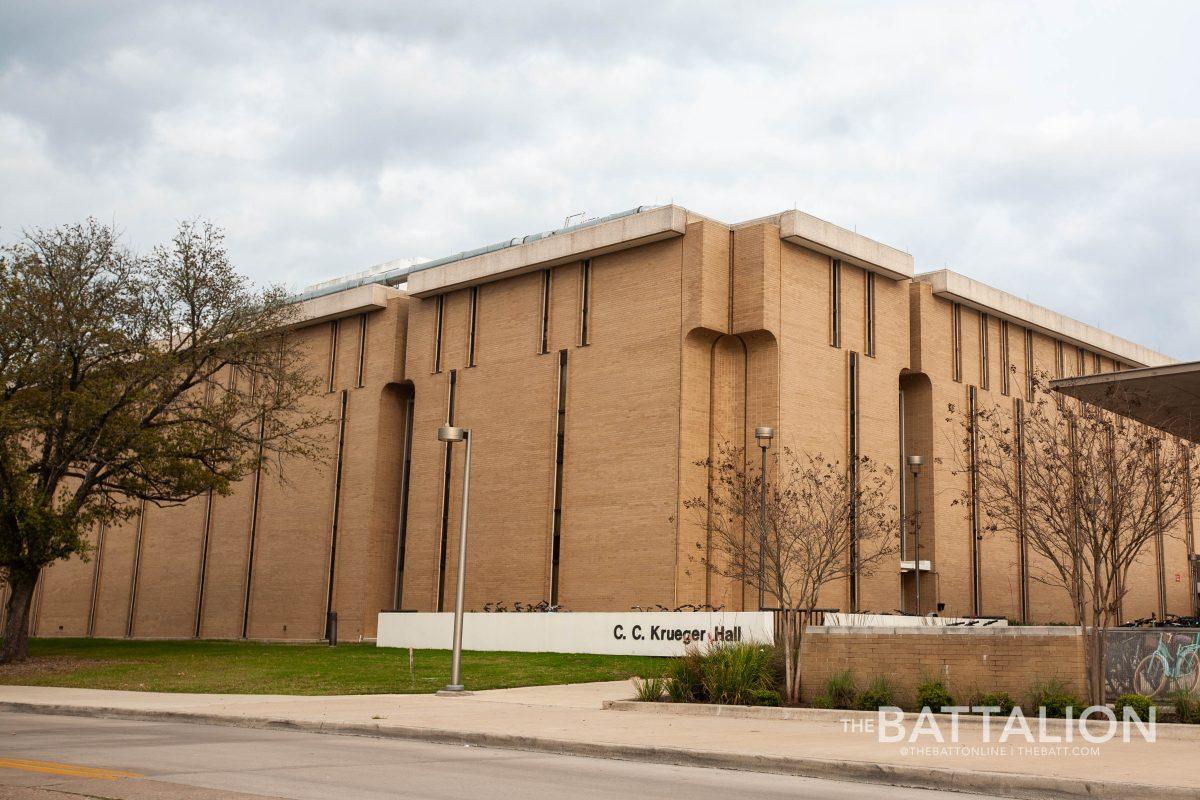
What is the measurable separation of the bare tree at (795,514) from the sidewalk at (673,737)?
30.5 feet

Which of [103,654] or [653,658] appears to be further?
[103,654]

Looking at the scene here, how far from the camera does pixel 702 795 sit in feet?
34.3

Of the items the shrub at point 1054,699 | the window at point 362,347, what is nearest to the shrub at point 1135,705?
the shrub at point 1054,699

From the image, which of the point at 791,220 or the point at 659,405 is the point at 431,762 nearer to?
the point at 659,405

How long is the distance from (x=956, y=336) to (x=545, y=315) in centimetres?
1740

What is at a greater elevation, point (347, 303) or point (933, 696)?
point (347, 303)

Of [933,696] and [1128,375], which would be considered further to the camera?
[1128,375]

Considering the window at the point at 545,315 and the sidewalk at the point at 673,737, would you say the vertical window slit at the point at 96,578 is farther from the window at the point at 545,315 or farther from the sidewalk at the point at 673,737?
the sidewalk at the point at 673,737

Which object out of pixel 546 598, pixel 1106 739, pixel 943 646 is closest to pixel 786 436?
pixel 546 598

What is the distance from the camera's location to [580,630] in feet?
119

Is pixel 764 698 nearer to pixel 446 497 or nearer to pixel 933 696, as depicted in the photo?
pixel 933 696

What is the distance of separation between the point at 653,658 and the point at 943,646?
52.9 feet

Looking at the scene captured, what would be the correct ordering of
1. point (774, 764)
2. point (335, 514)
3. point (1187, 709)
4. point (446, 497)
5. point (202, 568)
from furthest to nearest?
point (202, 568)
point (335, 514)
point (446, 497)
point (1187, 709)
point (774, 764)

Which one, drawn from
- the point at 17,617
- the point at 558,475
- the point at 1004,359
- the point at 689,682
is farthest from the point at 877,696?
the point at 1004,359
